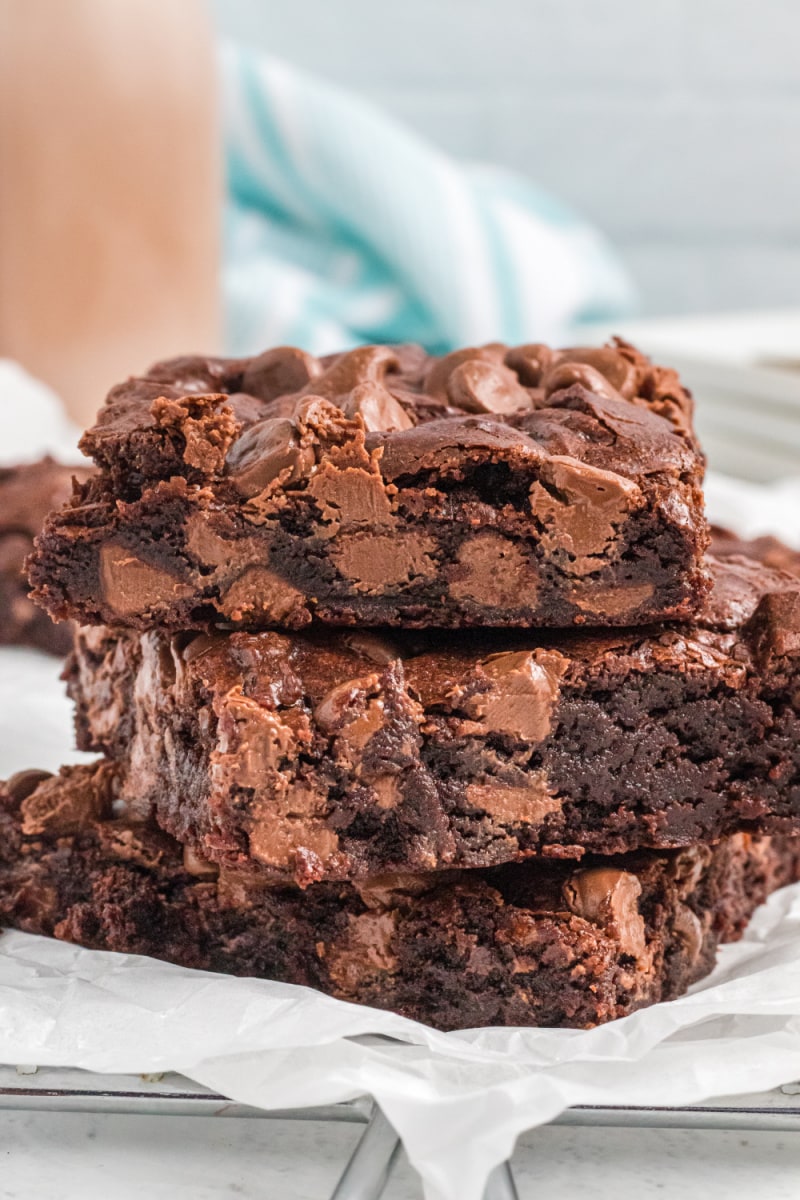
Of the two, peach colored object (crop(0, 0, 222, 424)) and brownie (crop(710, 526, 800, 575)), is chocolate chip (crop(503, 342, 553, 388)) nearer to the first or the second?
brownie (crop(710, 526, 800, 575))

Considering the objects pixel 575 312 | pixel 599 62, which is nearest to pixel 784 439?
pixel 575 312

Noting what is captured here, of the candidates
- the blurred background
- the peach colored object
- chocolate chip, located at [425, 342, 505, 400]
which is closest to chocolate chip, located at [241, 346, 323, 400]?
chocolate chip, located at [425, 342, 505, 400]

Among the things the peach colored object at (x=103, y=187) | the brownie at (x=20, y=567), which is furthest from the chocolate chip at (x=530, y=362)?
the peach colored object at (x=103, y=187)

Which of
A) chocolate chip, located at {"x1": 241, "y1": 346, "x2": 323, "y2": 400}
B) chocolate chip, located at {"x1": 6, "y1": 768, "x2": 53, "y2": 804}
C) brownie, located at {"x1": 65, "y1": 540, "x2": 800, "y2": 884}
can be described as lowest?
chocolate chip, located at {"x1": 6, "y1": 768, "x2": 53, "y2": 804}

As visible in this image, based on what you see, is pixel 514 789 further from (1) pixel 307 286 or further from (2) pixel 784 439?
(1) pixel 307 286

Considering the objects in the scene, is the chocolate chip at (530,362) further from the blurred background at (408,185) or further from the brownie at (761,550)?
the blurred background at (408,185)

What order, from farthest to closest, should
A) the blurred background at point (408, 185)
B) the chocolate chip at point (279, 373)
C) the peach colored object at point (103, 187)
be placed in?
1. the blurred background at point (408, 185)
2. the peach colored object at point (103, 187)
3. the chocolate chip at point (279, 373)

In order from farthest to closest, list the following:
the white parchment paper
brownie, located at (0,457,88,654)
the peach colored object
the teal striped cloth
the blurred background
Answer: the teal striped cloth, the blurred background, the peach colored object, brownie, located at (0,457,88,654), the white parchment paper
